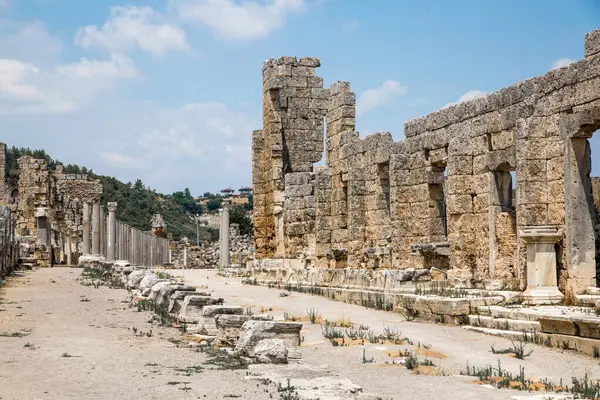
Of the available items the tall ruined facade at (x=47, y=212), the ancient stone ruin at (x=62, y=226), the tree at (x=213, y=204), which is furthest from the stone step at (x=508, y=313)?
the tree at (x=213, y=204)

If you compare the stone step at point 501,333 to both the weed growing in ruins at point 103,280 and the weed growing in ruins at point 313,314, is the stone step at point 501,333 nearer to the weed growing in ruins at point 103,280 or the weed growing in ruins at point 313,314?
the weed growing in ruins at point 313,314

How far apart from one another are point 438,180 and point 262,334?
1010cm

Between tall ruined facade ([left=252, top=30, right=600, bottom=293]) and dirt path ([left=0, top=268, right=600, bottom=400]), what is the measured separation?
3068 mm

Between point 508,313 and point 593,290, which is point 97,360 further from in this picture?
point 593,290

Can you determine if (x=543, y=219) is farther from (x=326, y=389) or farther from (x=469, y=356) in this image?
(x=326, y=389)

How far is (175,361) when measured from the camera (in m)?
9.52

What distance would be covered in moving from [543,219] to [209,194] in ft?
433

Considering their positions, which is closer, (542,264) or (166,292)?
(542,264)

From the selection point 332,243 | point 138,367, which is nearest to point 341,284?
point 332,243

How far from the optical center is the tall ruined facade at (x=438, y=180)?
1392 centimetres

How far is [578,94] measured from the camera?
13.8 meters

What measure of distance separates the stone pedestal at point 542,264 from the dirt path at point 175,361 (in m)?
1.85

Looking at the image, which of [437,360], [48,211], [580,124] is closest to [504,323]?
[437,360]

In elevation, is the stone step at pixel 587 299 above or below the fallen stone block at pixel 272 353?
above
